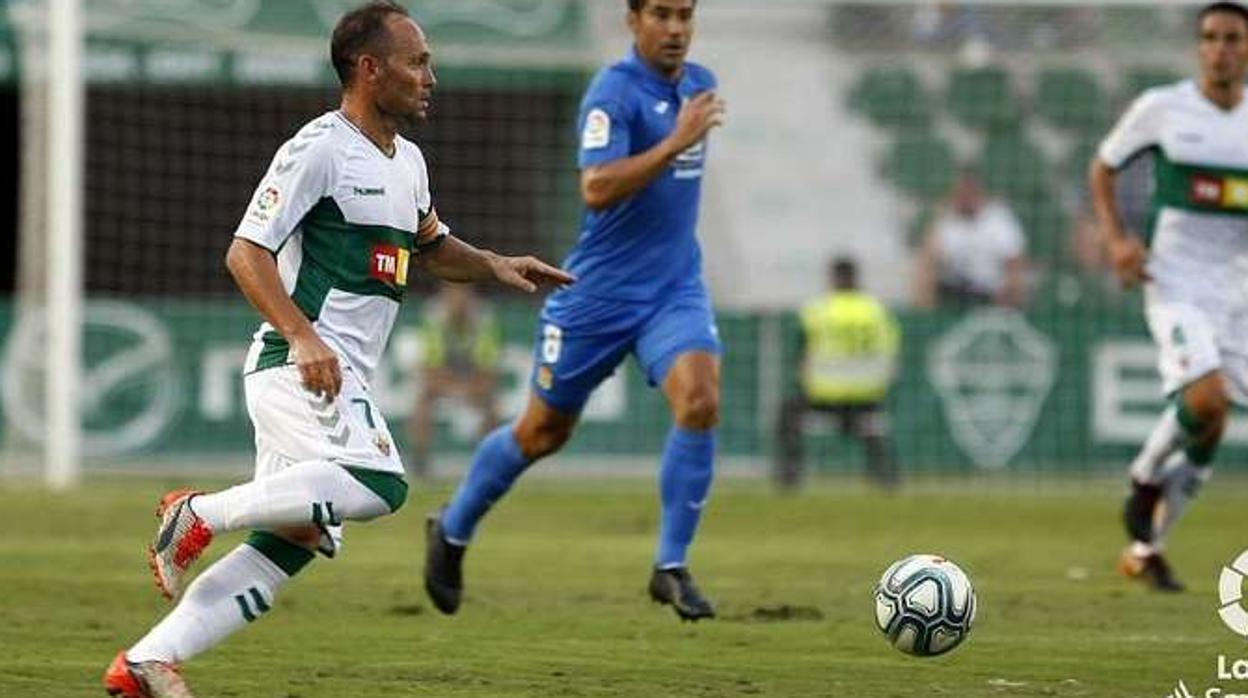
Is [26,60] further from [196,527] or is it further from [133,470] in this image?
[196,527]

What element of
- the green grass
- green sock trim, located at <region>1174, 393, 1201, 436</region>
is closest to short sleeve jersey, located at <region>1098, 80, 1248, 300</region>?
green sock trim, located at <region>1174, 393, 1201, 436</region>

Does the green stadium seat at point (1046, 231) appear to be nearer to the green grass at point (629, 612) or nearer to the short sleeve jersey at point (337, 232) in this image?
the green grass at point (629, 612)

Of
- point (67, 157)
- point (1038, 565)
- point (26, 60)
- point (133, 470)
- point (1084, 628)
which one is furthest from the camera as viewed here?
point (26, 60)

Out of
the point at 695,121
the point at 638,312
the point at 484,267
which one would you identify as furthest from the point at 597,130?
the point at 484,267

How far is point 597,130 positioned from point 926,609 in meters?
2.90

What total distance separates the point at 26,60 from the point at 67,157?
5342mm

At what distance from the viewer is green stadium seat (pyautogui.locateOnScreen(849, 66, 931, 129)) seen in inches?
1019

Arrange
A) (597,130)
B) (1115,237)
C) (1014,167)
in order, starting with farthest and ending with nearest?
(1014,167) → (1115,237) → (597,130)

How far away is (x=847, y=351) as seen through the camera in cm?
2278

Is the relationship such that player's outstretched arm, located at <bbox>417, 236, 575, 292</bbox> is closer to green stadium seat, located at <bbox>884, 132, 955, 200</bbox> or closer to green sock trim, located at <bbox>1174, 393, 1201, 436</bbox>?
green sock trim, located at <bbox>1174, 393, 1201, 436</bbox>

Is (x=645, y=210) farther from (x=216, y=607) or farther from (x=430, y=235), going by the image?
(x=216, y=607)

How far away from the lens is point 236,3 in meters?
24.1

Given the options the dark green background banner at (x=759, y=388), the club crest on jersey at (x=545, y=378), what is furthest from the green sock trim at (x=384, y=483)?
the dark green background banner at (x=759, y=388)

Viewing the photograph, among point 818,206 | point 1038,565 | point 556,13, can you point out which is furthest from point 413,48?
point 818,206
